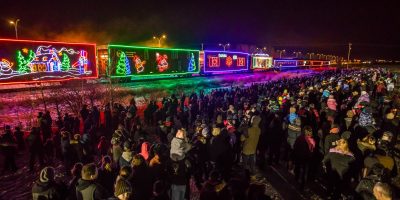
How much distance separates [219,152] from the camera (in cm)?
675

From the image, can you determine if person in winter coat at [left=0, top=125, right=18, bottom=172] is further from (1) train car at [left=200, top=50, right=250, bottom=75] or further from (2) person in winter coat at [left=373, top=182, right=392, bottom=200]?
(1) train car at [left=200, top=50, right=250, bottom=75]

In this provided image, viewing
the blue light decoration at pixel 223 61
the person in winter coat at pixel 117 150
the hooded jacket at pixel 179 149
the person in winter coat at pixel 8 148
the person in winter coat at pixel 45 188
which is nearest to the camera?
the person in winter coat at pixel 45 188

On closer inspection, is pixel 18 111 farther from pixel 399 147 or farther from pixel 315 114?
pixel 399 147

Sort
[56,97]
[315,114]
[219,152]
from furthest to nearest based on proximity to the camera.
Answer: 1. [56,97]
2. [315,114]
3. [219,152]

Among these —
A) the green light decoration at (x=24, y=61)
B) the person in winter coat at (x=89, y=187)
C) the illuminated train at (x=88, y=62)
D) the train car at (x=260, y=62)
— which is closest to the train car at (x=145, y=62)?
the illuminated train at (x=88, y=62)

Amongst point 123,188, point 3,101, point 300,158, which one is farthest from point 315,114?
point 3,101

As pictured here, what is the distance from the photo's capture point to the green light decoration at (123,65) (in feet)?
69.9

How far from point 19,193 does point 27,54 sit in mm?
12504

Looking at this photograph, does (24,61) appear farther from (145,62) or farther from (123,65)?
(145,62)

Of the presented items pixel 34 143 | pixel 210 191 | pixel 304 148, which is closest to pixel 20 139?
pixel 34 143

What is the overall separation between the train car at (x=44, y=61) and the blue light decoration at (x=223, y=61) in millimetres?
13916

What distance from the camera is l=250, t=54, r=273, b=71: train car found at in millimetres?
43572

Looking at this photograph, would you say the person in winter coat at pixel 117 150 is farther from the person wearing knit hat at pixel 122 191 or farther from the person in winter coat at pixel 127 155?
the person wearing knit hat at pixel 122 191

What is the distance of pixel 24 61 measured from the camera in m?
17.0
